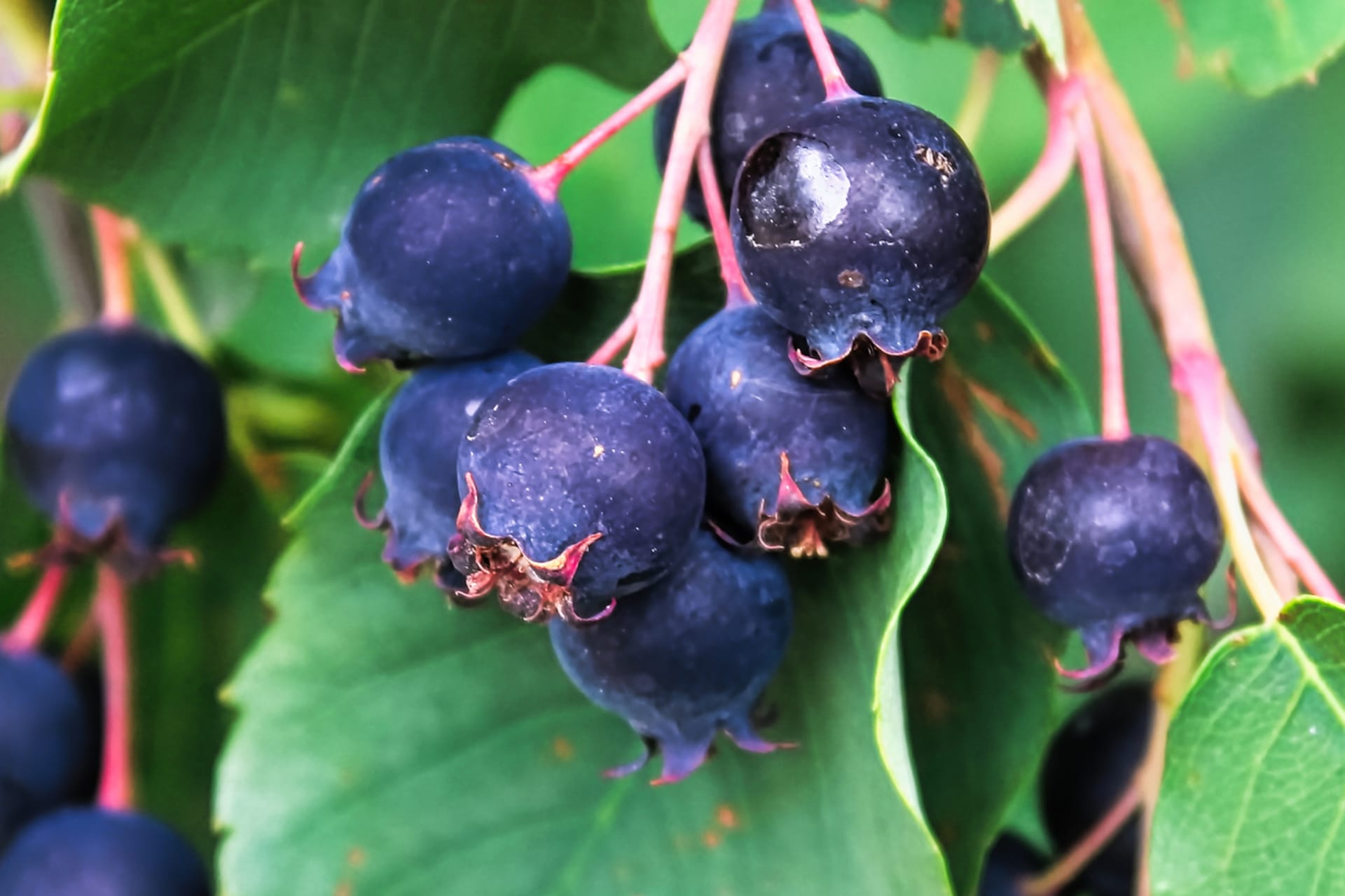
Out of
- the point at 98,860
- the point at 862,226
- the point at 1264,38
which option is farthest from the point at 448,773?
the point at 1264,38

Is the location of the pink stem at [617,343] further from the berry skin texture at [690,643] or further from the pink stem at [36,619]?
the pink stem at [36,619]

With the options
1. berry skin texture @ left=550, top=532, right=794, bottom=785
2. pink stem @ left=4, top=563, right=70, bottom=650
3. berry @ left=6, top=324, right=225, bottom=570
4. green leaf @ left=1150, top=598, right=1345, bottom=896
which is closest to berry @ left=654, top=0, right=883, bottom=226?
berry skin texture @ left=550, top=532, right=794, bottom=785

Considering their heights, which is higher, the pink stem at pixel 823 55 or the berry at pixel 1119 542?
the pink stem at pixel 823 55

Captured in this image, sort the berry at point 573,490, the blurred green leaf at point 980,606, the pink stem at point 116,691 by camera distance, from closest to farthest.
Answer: the berry at point 573,490
the blurred green leaf at point 980,606
the pink stem at point 116,691

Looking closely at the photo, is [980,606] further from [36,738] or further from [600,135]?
[36,738]

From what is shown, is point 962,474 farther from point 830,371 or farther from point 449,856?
point 449,856

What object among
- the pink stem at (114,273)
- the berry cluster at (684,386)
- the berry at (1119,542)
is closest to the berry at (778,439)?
the berry cluster at (684,386)
